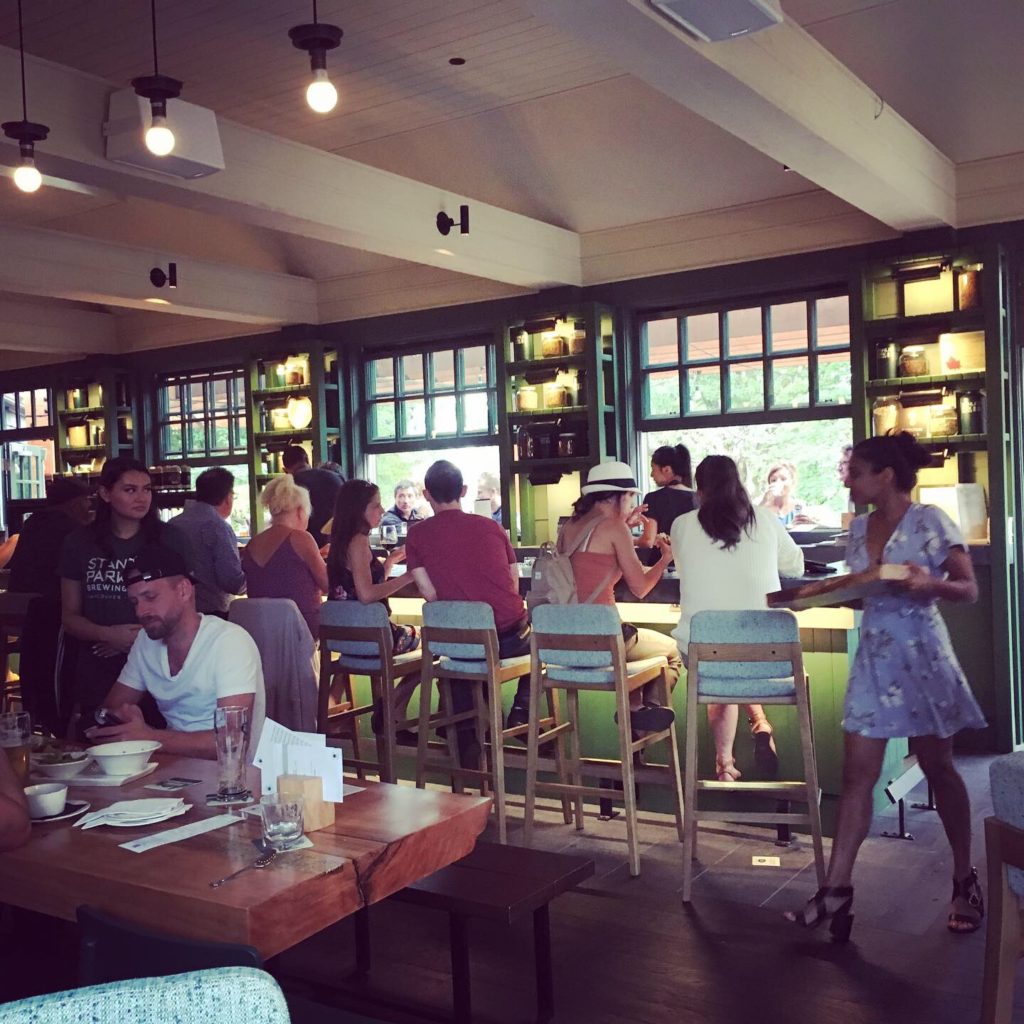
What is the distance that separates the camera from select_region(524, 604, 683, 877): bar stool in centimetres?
424

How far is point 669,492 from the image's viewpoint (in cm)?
694

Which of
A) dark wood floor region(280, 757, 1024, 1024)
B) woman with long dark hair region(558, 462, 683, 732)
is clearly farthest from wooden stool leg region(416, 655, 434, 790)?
dark wood floor region(280, 757, 1024, 1024)

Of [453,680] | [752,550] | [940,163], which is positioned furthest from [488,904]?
[940,163]

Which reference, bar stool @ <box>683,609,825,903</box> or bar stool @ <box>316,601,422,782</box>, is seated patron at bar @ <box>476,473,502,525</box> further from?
bar stool @ <box>683,609,825,903</box>

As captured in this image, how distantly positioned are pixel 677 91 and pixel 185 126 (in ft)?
6.83

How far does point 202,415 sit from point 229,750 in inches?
347

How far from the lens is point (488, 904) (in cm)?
262

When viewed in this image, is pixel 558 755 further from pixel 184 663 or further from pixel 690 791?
pixel 184 663

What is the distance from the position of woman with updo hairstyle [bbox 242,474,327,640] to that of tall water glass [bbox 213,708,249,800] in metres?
2.90

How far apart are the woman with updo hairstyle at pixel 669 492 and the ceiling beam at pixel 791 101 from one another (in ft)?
6.07

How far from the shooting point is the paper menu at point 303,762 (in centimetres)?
230

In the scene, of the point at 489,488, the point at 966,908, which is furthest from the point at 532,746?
the point at 489,488

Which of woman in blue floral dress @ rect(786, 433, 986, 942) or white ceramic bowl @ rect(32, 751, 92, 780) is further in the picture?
woman in blue floral dress @ rect(786, 433, 986, 942)

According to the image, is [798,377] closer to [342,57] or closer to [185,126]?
[342,57]
